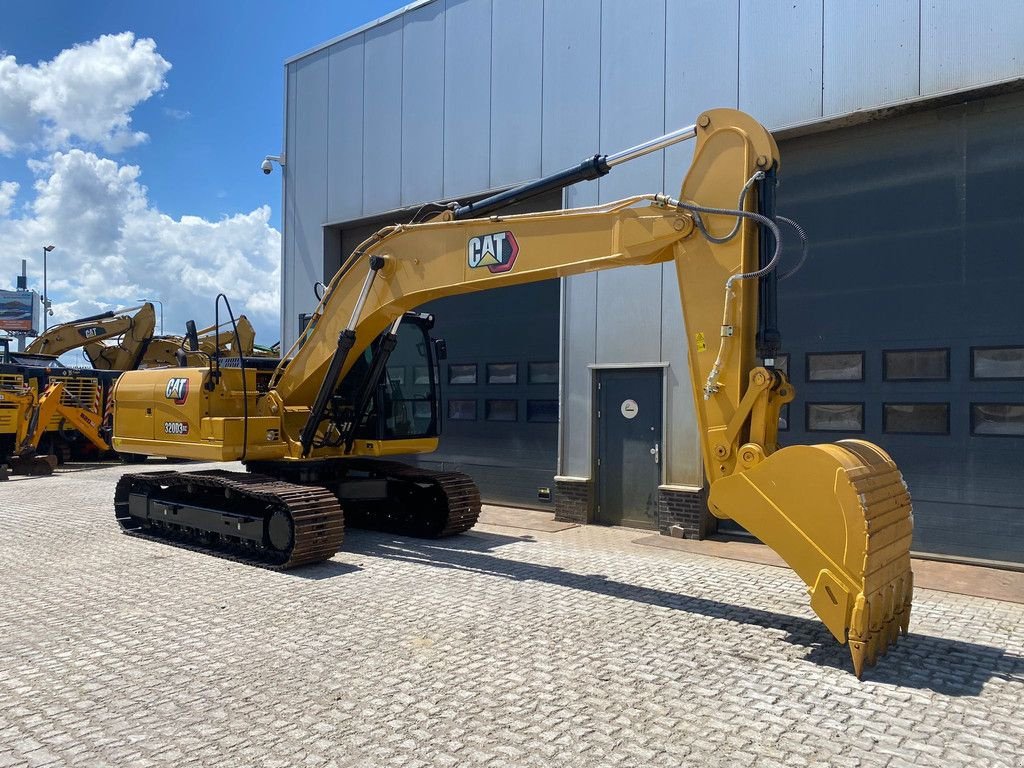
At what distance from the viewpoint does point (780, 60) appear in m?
9.02

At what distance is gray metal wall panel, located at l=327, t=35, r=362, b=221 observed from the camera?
13570mm

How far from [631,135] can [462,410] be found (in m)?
4.96

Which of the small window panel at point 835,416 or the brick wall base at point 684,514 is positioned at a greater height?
the small window panel at point 835,416

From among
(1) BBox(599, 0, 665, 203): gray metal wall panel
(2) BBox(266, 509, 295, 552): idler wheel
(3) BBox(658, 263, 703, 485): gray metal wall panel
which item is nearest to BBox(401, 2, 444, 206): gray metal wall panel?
(1) BBox(599, 0, 665, 203): gray metal wall panel

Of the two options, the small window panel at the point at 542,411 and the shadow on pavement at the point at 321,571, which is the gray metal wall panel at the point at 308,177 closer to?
the small window panel at the point at 542,411

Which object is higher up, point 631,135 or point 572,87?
point 572,87

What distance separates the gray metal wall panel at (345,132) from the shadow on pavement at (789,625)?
278 inches

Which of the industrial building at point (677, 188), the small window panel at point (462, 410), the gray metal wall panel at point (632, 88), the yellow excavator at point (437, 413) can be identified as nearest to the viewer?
the yellow excavator at point (437, 413)

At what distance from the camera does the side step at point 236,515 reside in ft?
24.4

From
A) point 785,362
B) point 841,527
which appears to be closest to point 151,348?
point 785,362

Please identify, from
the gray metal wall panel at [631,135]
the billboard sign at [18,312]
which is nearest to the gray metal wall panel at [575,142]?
the gray metal wall panel at [631,135]

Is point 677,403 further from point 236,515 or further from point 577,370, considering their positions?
point 236,515

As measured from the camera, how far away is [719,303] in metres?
5.84

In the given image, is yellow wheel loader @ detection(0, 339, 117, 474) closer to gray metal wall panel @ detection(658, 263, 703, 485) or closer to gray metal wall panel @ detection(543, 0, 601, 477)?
gray metal wall panel @ detection(543, 0, 601, 477)
